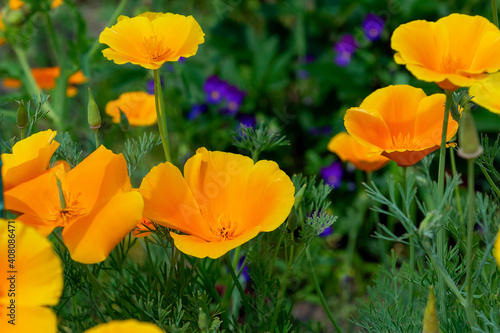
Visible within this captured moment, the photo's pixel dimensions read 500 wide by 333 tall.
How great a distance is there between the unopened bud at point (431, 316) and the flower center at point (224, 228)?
23cm

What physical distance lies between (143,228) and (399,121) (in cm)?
35

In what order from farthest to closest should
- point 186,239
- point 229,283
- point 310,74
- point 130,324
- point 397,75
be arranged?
1. point 310,74
2. point 397,75
3. point 229,283
4. point 186,239
5. point 130,324

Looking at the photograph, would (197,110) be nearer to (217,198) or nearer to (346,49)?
(346,49)

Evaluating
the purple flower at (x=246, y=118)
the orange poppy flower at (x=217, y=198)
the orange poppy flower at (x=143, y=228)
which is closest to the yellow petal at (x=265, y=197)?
the orange poppy flower at (x=217, y=198)

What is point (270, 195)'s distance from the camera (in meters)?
0.65

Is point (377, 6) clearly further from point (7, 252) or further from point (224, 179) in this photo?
point (7, 252)

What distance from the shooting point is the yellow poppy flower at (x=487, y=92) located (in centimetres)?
63

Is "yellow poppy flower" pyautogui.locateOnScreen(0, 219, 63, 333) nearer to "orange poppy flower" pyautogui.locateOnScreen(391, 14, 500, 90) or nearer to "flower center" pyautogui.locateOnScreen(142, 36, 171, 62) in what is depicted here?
"flower center" pyautogui.locateOnScreen(142, 36, 171, 62)

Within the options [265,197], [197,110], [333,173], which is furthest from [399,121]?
[197,110]

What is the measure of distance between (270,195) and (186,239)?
0.11 m

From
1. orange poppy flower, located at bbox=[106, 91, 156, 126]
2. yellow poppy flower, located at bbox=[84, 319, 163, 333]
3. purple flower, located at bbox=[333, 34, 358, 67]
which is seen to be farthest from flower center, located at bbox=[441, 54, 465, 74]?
purple flower, located at bbox=[333, 34, 358, 67]

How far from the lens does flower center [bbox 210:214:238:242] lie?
2.17 ft

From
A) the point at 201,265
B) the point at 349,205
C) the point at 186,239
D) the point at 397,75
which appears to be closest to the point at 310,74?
the point at 397,75

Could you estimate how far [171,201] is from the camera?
0.65 meters
